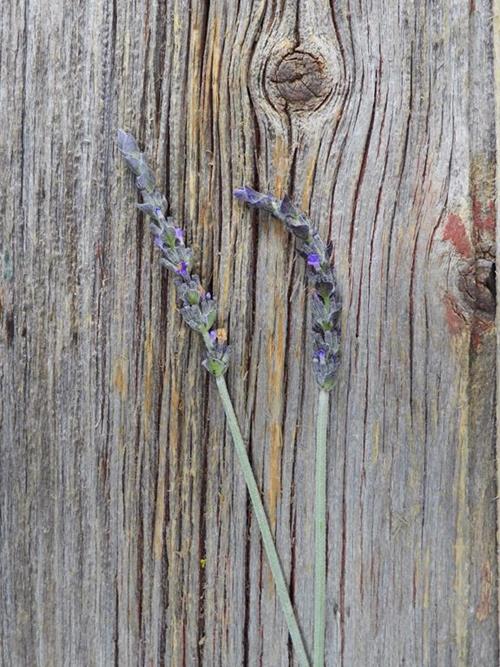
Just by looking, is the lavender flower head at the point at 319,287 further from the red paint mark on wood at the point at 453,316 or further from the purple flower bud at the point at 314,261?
the red paint mark on wood at the point at 453,316

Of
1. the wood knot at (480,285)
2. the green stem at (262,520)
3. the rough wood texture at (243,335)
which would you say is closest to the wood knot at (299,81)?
the rough wood texture at (243,335)

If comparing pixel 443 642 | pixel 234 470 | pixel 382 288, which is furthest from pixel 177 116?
pixel 443 642

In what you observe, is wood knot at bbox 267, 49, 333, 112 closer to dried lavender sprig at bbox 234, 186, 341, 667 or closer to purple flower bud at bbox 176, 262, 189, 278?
dried lavender sprig at bbox 234, 186, 341, 667

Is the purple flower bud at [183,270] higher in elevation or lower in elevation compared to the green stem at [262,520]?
higher

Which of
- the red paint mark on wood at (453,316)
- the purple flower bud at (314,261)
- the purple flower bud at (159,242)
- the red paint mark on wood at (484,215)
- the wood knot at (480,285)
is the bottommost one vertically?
the red paint mark on wood at (453,316)

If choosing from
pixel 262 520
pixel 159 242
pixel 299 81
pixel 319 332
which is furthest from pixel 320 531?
pixel 299 81

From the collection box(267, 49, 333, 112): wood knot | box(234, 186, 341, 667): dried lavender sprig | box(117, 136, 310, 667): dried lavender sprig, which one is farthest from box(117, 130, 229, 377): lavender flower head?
box(267, 49, 333, 112): wood knot

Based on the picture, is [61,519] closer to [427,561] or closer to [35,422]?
[35,422]
